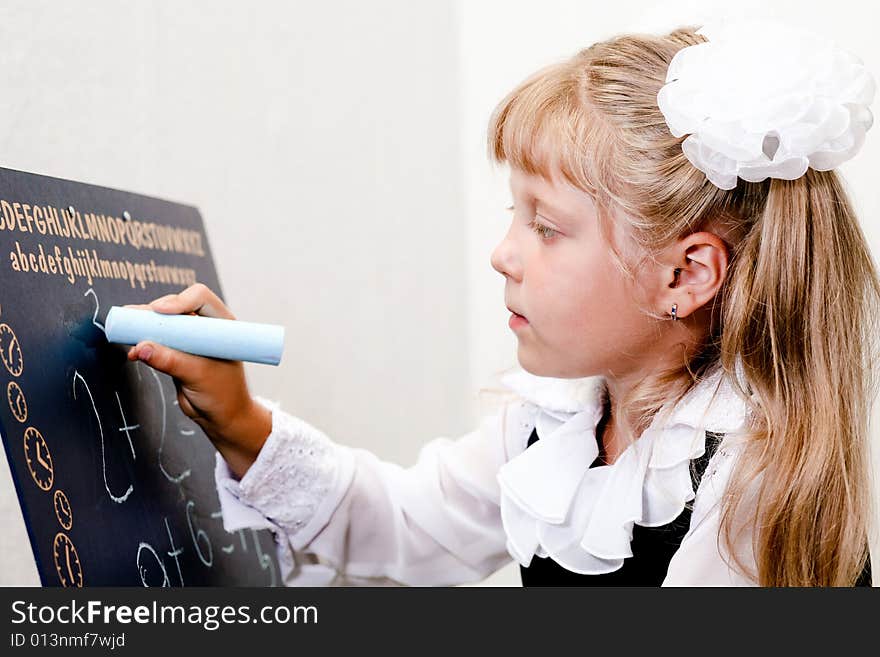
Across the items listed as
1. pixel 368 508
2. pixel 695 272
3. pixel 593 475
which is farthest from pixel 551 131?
pixel 368 508

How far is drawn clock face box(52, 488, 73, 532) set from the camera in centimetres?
64

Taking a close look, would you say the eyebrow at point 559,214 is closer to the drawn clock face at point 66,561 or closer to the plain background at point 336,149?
the plain background at point 336,149

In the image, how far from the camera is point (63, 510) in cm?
64

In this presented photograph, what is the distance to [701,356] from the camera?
885 millimetres

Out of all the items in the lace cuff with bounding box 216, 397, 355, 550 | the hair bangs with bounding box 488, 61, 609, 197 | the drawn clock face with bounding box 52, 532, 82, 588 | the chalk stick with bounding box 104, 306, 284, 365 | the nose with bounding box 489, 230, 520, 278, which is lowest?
the lace cuff with bounding box 216, 397, 355, 550

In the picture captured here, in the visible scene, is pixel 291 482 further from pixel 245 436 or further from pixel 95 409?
pixel 95 409

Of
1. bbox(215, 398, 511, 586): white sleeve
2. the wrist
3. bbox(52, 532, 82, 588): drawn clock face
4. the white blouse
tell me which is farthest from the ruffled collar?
bbox(52, 532, 82, 588): drawn clock face

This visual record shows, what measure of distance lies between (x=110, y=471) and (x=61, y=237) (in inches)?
7.0

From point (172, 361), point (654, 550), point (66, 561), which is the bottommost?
point (654, 550)

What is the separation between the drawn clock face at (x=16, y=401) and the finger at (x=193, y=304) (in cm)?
15

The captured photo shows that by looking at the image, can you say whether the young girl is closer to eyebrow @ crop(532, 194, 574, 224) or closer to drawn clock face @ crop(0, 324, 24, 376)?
eyebrow @ crop(532, 194, 574, 224)

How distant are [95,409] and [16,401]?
0.30 feet

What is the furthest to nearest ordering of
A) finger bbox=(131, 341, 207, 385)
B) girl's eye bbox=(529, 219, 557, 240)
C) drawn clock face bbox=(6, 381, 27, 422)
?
1. girl's eye bbox=(529, 219, 557, 240)
2. finger bbox=(131, 341, 207, 385)
3. drawn clock face bbox=(6, 381, 27, 422)

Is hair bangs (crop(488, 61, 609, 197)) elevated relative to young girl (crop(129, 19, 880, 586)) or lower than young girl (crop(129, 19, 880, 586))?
elevated
